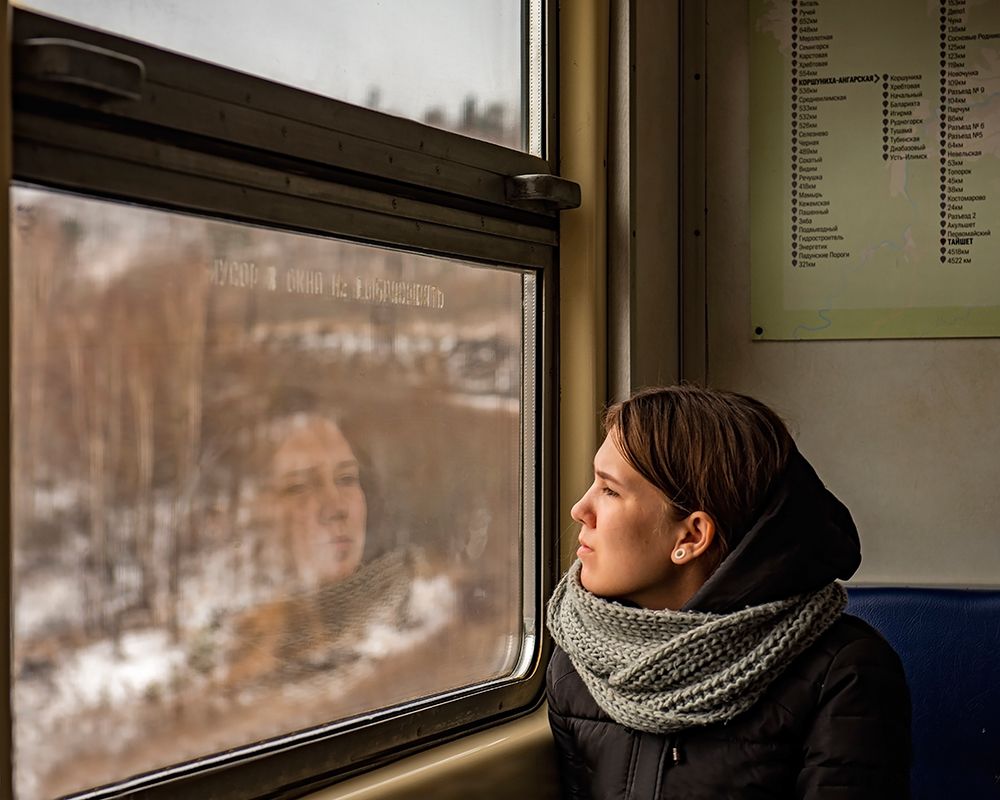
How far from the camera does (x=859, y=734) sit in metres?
1.46

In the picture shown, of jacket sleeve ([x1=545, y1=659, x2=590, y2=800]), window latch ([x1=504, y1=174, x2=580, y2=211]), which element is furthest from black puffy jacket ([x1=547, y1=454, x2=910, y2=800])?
window latch ([x1=504, y1=174, x2=580, y2=211])

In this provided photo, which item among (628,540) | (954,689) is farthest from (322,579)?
(954,689)

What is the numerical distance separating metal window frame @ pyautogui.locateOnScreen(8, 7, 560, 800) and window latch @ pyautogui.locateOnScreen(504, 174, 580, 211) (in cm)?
1

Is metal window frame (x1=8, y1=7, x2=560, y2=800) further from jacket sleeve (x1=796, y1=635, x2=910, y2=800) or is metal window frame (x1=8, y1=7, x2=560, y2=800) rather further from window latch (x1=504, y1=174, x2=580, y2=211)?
jacket sleeve (x1=796, y1=635, x2=910, y2=800)

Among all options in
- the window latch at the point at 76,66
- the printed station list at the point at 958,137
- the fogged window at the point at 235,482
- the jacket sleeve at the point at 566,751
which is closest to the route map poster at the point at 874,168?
the printed station list at the point at 958,137

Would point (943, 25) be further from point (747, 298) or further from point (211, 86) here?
point (211, 86)

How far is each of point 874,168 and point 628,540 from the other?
105 cm

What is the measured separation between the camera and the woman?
149cm

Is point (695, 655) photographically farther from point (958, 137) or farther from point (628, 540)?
point (958, 137)

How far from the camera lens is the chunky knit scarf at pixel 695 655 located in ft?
4.91

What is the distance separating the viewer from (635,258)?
2.12m

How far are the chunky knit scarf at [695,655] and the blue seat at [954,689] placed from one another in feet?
1.58

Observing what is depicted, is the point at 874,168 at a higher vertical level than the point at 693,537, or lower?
higher

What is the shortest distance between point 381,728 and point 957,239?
4.57 feet
